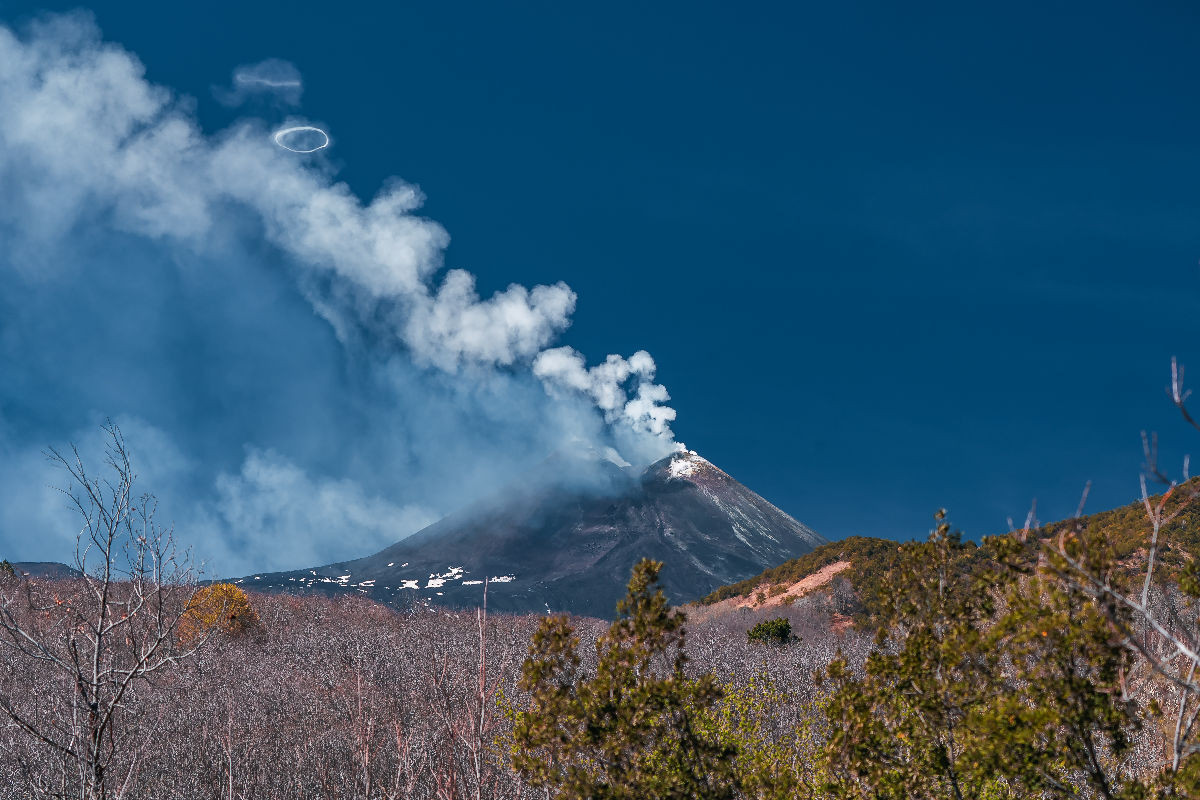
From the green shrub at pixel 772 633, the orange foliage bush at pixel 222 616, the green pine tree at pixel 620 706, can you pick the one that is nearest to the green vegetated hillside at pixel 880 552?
the green shrub at pixel 772 633

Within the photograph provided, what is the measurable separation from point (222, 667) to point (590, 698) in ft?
61.5

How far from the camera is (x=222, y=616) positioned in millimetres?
22703

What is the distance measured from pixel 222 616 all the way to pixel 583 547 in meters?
118

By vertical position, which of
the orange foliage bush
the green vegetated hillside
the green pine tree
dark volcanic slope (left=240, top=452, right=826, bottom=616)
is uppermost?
dark volcanic slope (left=240, top=452, right=826, bottom=616)

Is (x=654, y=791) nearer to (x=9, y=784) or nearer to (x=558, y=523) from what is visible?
(x=9, y=784)

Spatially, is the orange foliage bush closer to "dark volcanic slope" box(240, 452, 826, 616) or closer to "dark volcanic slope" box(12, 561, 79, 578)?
"dark volcanic slope" box(12, 561, 79, 578)

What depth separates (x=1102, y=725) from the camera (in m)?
3.42

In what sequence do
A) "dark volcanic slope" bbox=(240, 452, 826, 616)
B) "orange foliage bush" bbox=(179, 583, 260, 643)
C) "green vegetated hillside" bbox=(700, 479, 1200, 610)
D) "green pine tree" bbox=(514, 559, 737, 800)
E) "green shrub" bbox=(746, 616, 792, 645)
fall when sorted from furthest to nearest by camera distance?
"dark volcanic slope" bbox=(240, 452, 826, 616)
"green vegetated hillside" bbox=(700, 479, 1200, 610)
"green shrub" bbox=(746, 616, 792, 645)
"orange foliage bush" bbox=(179, 583, 260, 643)
"green pine tree" bbox=(514, 559, 737, 800)

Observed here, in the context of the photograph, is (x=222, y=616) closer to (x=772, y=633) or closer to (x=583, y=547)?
(x=772, y=633)

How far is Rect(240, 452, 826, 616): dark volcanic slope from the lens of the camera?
115 meters

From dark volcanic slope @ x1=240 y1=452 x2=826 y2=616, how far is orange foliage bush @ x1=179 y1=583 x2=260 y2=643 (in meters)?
76.7

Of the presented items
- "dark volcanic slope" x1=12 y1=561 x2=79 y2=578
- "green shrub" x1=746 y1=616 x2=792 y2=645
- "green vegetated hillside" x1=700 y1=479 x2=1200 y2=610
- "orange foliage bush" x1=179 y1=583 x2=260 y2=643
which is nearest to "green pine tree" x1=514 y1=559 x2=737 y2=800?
"dark volcanic slope" x1=12 y1=561 x2=79 y2=578

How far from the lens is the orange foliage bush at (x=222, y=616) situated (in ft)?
74.8

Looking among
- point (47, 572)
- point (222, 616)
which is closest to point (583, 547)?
point (47, 572)
